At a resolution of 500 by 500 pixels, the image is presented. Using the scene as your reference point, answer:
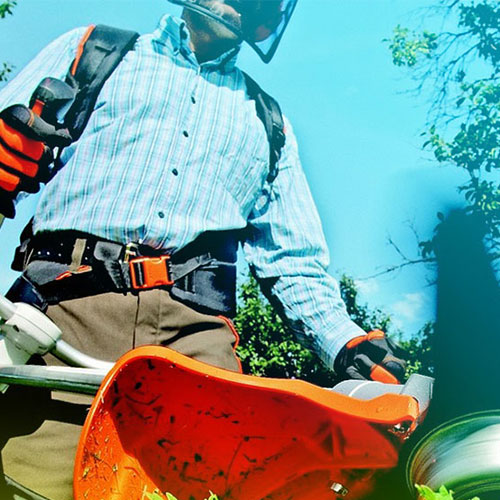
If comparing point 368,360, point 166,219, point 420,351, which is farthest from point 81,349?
point 420,351

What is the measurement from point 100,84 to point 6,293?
0.45 m

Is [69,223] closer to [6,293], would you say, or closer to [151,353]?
[6,293]

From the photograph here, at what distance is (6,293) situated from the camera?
4.10 feet

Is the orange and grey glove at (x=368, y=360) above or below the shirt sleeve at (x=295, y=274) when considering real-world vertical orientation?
below

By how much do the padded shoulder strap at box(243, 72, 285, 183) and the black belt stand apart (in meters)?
0.32

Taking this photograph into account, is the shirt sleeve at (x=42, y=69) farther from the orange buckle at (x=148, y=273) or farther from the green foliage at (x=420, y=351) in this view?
the green foliage at (x=420, y=351)

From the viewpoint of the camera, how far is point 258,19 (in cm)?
153

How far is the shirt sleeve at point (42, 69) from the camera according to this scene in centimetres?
126

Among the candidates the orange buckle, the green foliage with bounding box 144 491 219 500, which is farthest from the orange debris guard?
the orange buckle

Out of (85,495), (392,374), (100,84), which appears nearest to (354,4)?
(100,84)

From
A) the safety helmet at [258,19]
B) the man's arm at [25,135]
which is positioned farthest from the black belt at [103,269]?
the safety helmet at [258,19]

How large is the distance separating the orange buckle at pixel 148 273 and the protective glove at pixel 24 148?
0.25 metres

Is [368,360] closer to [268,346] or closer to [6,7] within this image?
[268,346]

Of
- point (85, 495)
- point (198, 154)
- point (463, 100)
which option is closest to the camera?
point (85, 495)
